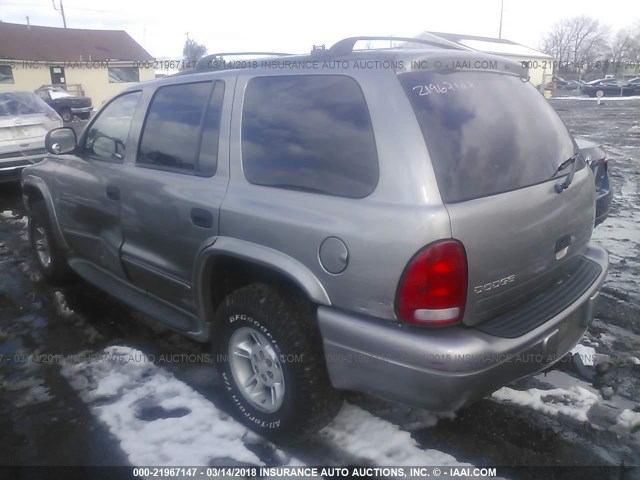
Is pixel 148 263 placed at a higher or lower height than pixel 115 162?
lower

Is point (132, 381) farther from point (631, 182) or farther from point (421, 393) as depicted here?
point (631, 182)

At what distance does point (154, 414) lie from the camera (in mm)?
2941

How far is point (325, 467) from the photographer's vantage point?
254 centimetres

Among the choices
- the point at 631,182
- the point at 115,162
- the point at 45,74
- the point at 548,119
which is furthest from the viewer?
the point at 45,74

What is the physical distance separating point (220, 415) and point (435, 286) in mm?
1541

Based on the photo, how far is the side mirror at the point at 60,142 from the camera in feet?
13.3

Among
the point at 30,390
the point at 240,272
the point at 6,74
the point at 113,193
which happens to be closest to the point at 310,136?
the point at 240,272

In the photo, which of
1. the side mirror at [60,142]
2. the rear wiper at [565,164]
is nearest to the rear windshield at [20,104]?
the side mirror at [60,142]

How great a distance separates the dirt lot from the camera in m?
2.61

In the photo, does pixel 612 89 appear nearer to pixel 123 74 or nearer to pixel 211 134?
pixel 123 74

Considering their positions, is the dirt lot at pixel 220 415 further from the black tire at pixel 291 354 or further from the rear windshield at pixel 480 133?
the rear windshield at pixel 480 133

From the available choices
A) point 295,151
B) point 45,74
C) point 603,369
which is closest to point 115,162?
point 295,151

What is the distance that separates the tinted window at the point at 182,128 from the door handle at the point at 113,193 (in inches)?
11.0

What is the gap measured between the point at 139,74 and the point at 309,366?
4187cm
